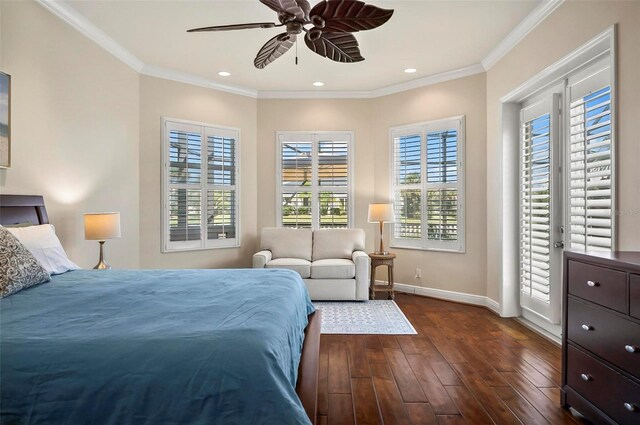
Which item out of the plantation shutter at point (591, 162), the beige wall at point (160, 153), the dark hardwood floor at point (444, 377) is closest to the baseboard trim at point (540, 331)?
the dark hardwood floor at point (444, 377)

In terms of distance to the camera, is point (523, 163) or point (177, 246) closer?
point (523, 163)

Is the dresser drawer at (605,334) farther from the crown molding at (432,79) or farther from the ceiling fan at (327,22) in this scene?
the crown molding at (432,79)

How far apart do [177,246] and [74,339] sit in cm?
366

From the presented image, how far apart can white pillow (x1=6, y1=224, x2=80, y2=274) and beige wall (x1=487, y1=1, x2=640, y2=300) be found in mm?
3943

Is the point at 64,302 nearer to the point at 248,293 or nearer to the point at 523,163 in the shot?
the point at 248,293

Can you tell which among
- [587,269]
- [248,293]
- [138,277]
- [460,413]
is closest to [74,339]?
[248,293]

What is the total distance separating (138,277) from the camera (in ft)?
8.35

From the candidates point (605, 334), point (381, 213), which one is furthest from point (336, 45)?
point (381, 213)

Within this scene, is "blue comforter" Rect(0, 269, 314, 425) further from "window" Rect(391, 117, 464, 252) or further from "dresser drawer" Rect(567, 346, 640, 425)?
"window" Rect(391, 117, 464, 252)

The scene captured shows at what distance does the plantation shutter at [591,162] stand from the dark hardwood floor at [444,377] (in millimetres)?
1077

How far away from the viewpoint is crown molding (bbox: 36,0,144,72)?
3.13 metres

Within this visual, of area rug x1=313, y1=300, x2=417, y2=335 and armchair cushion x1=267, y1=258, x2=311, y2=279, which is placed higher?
armchair cushion x1=267, y1=258, x2=311, y2=279

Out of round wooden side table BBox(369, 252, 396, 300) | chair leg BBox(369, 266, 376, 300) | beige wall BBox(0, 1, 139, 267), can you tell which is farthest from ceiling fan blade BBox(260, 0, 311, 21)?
chair leg BBox(369, 266, 376, 300)

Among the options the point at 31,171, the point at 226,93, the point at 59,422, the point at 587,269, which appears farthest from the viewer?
the point at 226,93
